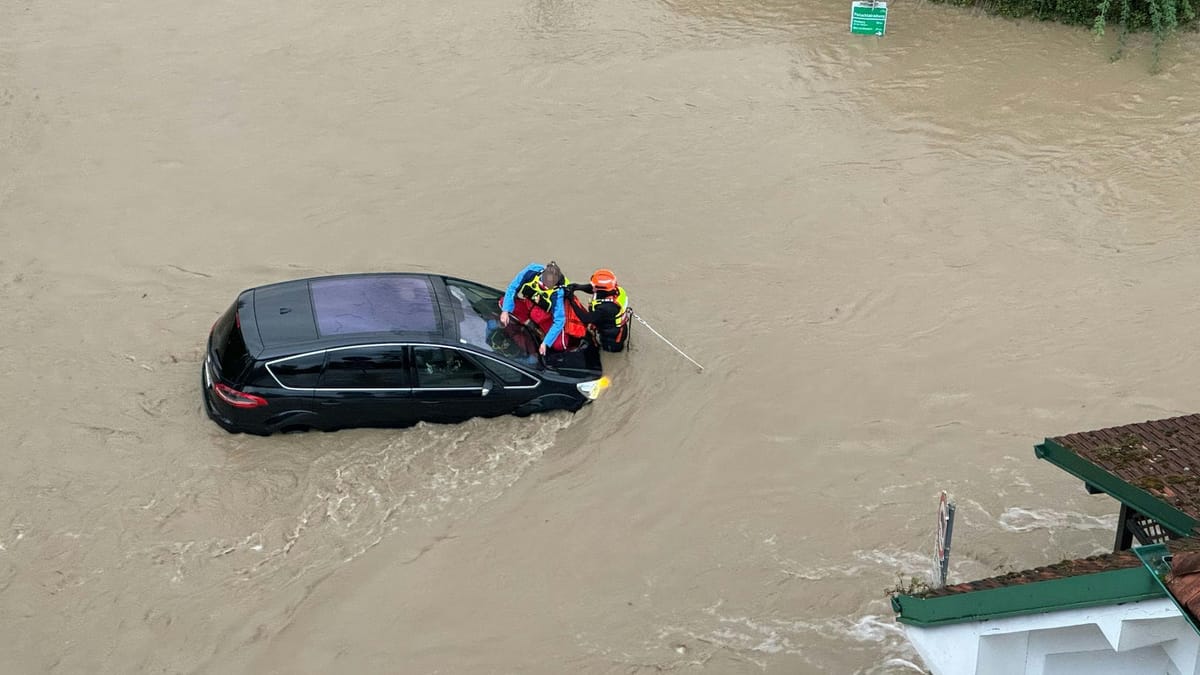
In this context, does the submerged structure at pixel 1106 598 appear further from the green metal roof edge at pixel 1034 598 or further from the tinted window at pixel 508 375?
the tinted window at pixel 508 375

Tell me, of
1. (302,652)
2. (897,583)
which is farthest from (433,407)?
(897,583)

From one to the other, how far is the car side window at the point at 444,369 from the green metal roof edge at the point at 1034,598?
5074 mm

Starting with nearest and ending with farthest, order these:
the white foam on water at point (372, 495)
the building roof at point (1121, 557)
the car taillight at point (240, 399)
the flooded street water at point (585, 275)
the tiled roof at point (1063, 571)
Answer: the building roof at point (1121, 557)
the tiled roof at point (1063, 571)
the flooded street water at point (585, 275)
the white foam on water at point (372, 495)
the car taillight at point (240, 399)

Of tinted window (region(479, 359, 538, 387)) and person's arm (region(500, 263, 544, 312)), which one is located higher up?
person's arm (region(500, 263, 544, 312))

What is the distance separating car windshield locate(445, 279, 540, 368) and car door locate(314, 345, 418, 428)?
2.19 feet

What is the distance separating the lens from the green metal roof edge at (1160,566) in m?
4.64

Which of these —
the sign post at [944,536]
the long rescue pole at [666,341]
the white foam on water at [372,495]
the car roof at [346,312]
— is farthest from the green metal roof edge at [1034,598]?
the long rescue pole at [666,341]

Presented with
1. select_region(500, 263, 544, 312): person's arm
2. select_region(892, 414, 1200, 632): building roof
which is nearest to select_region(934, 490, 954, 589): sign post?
select_region(892, 414, 1200, 632): building roof

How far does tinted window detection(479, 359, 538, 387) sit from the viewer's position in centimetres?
1072

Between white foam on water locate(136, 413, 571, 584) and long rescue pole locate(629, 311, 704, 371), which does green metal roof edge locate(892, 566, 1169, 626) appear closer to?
white foam on water locate(136, 413, 571, 584)

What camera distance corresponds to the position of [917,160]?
16375 mm

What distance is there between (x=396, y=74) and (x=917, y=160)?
7.99 m

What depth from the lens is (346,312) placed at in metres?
10.6

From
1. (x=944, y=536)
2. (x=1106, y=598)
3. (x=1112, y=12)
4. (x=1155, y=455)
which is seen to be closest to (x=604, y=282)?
(x=944, y=536)
